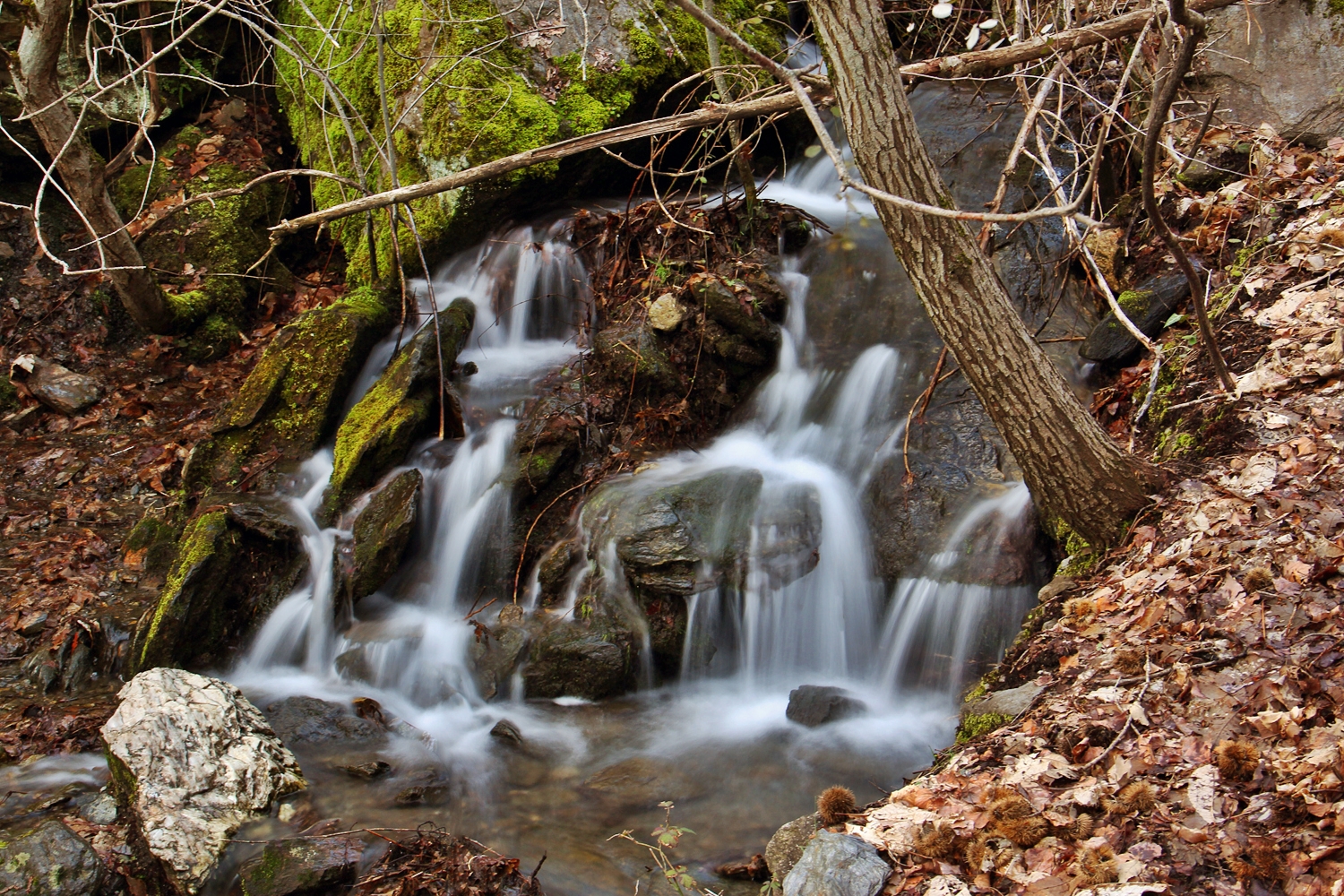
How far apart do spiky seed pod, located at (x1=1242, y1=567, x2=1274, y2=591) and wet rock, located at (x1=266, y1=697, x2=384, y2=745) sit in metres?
4.18

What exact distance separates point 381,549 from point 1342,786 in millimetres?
5009

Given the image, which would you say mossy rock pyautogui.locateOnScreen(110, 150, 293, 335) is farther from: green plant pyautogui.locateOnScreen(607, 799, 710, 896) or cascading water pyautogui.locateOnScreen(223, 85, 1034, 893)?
green plant pyautogui.locateOnScreen(607, 799, 710, 896)

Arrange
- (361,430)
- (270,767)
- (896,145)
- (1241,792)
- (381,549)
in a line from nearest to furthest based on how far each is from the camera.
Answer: (1241,792), (896,145), (270,767), (381,549), (361,430)

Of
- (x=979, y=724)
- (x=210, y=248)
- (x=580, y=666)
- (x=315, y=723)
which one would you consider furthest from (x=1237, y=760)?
(x=210, y=248)

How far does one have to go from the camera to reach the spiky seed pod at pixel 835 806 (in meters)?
3.09

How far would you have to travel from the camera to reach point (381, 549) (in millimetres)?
5738

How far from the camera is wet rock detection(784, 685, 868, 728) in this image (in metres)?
4.68

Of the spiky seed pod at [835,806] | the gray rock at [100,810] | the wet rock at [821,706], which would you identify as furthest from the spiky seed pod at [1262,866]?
the gray rock at [100,810]

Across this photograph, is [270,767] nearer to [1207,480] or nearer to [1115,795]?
[1115,795]

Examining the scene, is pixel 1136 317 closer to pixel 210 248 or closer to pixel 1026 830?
pixel 1026 830

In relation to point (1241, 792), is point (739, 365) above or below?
above

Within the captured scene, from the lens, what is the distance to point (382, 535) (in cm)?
579

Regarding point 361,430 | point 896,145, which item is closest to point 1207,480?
point 896,145

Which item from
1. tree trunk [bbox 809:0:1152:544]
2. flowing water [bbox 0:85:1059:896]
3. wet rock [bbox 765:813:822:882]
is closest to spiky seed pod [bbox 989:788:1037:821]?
wet rock [bbox 765:813:822:882]
